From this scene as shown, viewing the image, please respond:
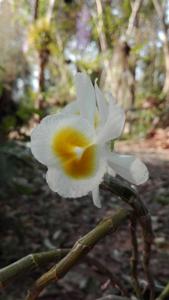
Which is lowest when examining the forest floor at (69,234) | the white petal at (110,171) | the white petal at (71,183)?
the forest floor at (69,234)

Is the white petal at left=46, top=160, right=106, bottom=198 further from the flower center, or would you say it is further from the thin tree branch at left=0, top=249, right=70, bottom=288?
the thin tree branch at left=0, top=249, right=70, bottom=288

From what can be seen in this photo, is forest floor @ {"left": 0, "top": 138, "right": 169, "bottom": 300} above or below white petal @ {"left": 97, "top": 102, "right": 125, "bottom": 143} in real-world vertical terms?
below

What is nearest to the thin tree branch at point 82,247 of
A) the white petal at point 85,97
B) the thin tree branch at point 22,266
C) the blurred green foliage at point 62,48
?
the thin tree branch at point 22,266

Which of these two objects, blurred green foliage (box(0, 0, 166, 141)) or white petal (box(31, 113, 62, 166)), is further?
blurred green foliage (box(0, 0, 166, 141))

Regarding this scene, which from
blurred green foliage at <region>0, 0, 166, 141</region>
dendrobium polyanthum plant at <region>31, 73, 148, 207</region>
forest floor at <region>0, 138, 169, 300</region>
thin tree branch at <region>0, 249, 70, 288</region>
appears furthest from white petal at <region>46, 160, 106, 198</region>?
blurred green foliage at <region>0, 0, 166, 141</region>

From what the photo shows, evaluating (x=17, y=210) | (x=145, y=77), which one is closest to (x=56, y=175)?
(x=17, y=210)

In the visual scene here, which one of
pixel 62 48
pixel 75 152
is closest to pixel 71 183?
pixel 75 152

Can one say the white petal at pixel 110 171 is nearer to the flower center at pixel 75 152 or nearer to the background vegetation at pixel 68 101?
the flower center at pixel 75 152

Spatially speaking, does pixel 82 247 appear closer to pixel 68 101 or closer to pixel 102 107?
pixel 102 107
